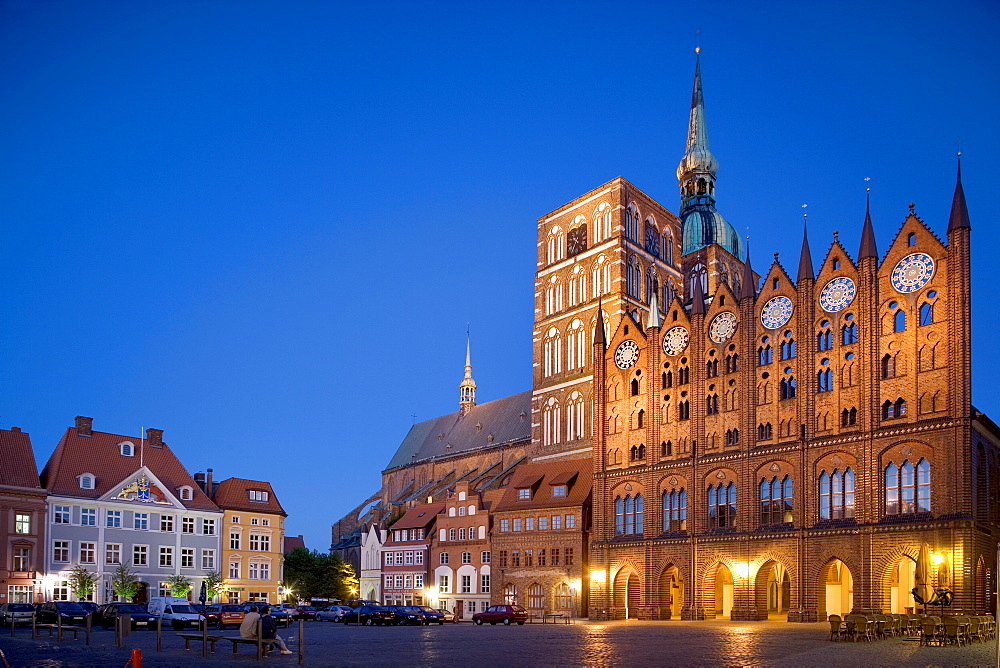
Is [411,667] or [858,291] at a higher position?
[858,291]

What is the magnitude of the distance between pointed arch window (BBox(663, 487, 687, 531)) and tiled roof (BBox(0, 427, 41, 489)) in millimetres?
41540

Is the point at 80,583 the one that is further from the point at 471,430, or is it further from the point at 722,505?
the point at 471,430

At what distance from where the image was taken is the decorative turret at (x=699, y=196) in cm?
10256

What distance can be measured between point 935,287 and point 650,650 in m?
31.2

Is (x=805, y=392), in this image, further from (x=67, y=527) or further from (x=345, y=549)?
(x=345, y=549)

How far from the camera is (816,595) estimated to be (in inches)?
2112

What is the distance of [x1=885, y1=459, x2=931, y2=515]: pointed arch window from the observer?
50.2 meters

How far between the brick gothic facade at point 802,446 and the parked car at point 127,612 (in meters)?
29.0

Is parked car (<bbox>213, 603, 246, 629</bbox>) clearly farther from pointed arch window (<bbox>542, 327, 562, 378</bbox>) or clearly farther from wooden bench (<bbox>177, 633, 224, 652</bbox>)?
pointed arch window (<bbox>542, 327, 562, 378</bbox>)

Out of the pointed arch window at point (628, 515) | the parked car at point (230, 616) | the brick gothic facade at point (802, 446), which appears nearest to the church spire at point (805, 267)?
the brick gothic facade at point (802, 446)

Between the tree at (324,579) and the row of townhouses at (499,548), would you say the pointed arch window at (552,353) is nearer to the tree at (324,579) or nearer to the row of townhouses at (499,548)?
the row of townhouses at (499,548)

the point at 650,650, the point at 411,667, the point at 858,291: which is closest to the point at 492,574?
the point at 858,291

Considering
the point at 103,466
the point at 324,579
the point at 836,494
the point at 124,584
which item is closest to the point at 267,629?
the point at 836,494

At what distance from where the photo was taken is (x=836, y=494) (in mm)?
54062
